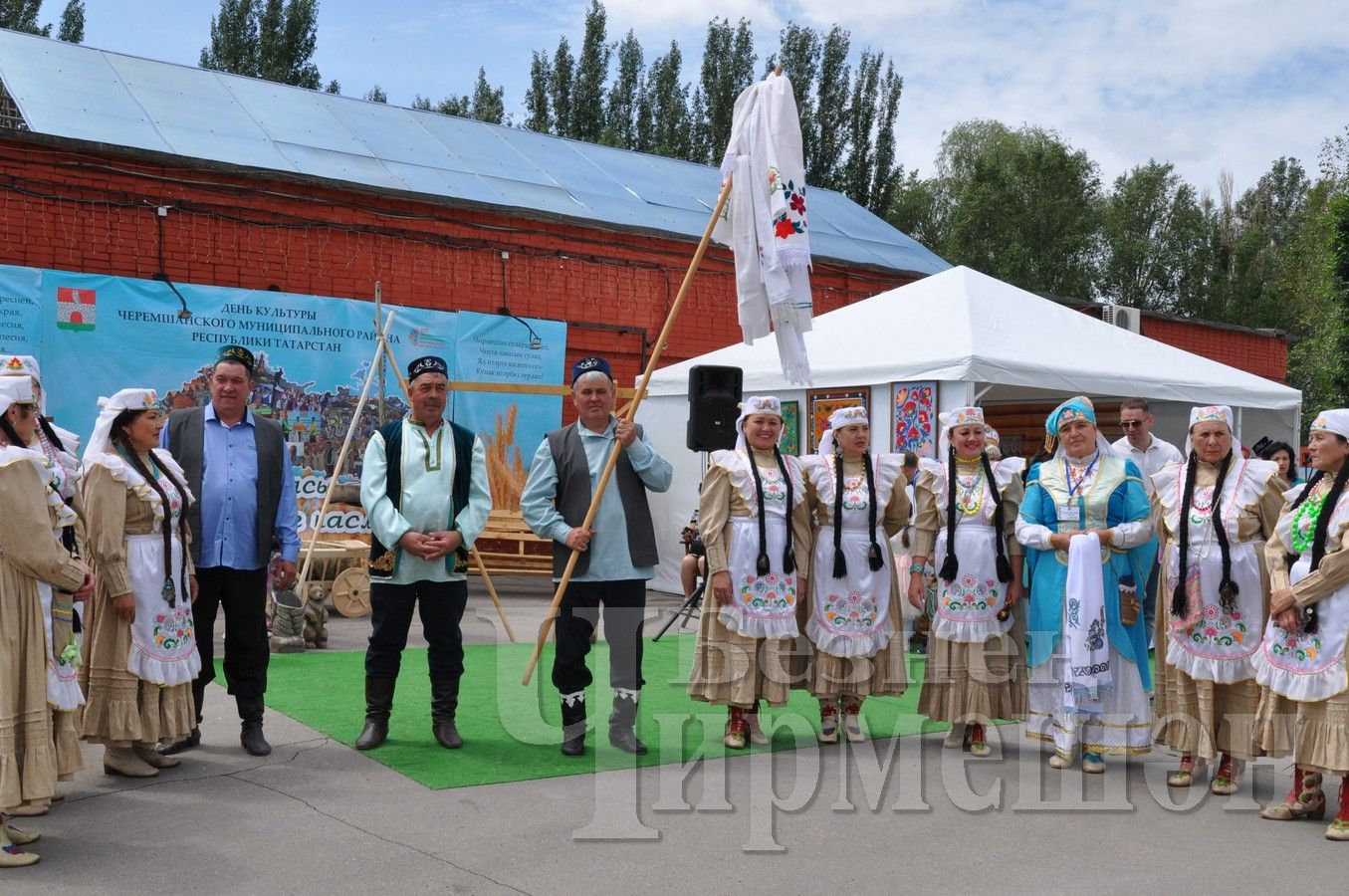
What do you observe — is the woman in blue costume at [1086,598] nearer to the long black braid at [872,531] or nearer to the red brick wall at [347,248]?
the long black braid at [872,531]

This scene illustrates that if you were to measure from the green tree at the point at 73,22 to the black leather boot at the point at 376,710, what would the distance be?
3130cm

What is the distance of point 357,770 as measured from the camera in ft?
18.3

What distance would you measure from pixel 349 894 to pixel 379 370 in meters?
8.25

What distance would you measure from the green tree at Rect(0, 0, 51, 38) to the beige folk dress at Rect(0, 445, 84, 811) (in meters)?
31.2

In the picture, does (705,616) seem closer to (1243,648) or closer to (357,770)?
(357,770)

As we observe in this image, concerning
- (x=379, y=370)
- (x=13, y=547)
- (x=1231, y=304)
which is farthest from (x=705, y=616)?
(x=1231, y=304)

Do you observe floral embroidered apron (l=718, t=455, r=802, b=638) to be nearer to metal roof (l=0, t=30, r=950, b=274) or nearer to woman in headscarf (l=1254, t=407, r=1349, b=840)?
woman in headscarf (l=1254, t=407, r=1349, b=840)

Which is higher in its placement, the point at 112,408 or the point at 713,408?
the point at 713,408

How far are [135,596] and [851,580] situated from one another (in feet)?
11.4

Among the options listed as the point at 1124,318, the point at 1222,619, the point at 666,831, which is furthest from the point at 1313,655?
the point at 1124,318

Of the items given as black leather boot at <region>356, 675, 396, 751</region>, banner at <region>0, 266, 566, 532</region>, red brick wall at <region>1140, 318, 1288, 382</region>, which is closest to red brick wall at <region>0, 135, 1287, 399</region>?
banner at <region>0, 266, 566, 532</region>

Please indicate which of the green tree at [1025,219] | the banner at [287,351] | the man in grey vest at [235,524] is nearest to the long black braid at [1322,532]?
the man in grey vest at [235,524]

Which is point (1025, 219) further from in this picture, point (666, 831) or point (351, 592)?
point (666, 831)

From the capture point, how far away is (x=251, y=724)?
5902 millimetres
